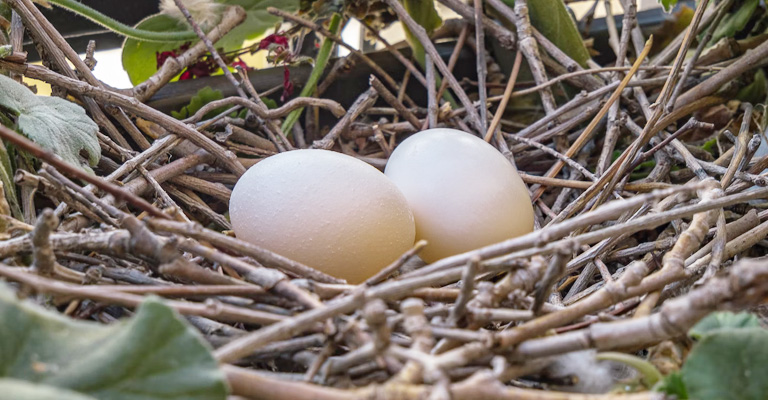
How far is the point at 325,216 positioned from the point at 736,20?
0.80 metres

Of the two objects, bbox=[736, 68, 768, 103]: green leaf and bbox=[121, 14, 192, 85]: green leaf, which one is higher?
bbox=[121, 14, 192, 85]: green leaf

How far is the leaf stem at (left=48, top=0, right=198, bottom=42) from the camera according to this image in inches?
33.2

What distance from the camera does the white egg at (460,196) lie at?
0.69 metres

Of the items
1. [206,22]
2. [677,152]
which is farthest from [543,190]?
[206,22]

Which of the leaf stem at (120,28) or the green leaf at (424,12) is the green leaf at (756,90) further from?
the leaf stem at (120,28)

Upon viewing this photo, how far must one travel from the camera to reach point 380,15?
1.06m

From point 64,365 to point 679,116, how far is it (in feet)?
2.80

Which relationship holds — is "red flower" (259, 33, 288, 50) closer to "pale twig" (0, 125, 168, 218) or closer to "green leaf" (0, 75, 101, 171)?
"green leaf" (0, 75, 101, 171)

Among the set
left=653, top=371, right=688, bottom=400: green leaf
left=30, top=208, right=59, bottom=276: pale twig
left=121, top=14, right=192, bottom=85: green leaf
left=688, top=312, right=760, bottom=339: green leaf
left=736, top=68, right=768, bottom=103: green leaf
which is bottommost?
left=653, top=371, right=688, bottom=400: green leaf

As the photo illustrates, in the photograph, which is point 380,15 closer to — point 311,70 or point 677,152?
point 311,70

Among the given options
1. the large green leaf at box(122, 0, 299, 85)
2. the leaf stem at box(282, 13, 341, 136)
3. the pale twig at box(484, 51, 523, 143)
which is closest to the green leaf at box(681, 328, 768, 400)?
the pale twig at box(484, 51, 523, 143)

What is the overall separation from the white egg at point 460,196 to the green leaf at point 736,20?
56 cm

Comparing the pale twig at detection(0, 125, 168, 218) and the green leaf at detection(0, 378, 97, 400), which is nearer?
the green leaf at detection(0, 378, 97, 400)

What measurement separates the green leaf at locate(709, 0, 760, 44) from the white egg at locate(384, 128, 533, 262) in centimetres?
56
